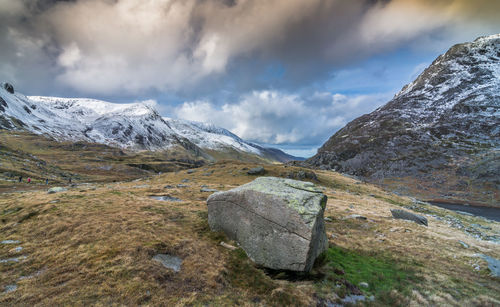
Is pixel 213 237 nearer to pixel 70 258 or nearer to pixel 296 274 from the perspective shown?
pixel 296 274

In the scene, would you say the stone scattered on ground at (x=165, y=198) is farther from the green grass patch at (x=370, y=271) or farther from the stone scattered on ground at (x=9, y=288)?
the green grass patch at (x=370, y=271)

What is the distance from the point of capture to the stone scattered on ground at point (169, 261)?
13.5 m

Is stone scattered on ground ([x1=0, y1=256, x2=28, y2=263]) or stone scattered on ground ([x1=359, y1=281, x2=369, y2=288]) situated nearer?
stone scattered on ground ([x1=0, y1=256, x2=28, y2=263])

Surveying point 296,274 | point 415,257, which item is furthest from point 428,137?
point 296,274

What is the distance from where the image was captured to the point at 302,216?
47.9ft

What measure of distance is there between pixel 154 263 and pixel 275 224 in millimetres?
8552

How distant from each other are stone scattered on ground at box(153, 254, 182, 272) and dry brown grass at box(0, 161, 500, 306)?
41 cm

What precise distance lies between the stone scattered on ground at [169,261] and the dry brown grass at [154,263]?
0.41 m

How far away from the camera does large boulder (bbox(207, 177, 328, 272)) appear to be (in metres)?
14.3

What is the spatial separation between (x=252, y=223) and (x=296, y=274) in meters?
4.69

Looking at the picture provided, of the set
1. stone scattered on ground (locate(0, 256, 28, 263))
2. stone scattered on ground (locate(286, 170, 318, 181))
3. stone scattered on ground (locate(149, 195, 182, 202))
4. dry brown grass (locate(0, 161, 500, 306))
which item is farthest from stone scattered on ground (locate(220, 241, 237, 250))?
stone scattered on ground (locate(286, 170, 318, 181))

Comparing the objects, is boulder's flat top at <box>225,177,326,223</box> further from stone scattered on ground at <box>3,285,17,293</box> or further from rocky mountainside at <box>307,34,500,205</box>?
rocky mountainside at <box>307,34,500,205</box>

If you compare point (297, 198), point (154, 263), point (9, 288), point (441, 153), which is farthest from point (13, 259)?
point (441, 153)

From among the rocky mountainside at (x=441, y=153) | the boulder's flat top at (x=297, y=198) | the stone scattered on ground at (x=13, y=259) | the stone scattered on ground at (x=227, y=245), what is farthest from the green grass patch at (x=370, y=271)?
the rocky mountainside at (x=441, y=153)
